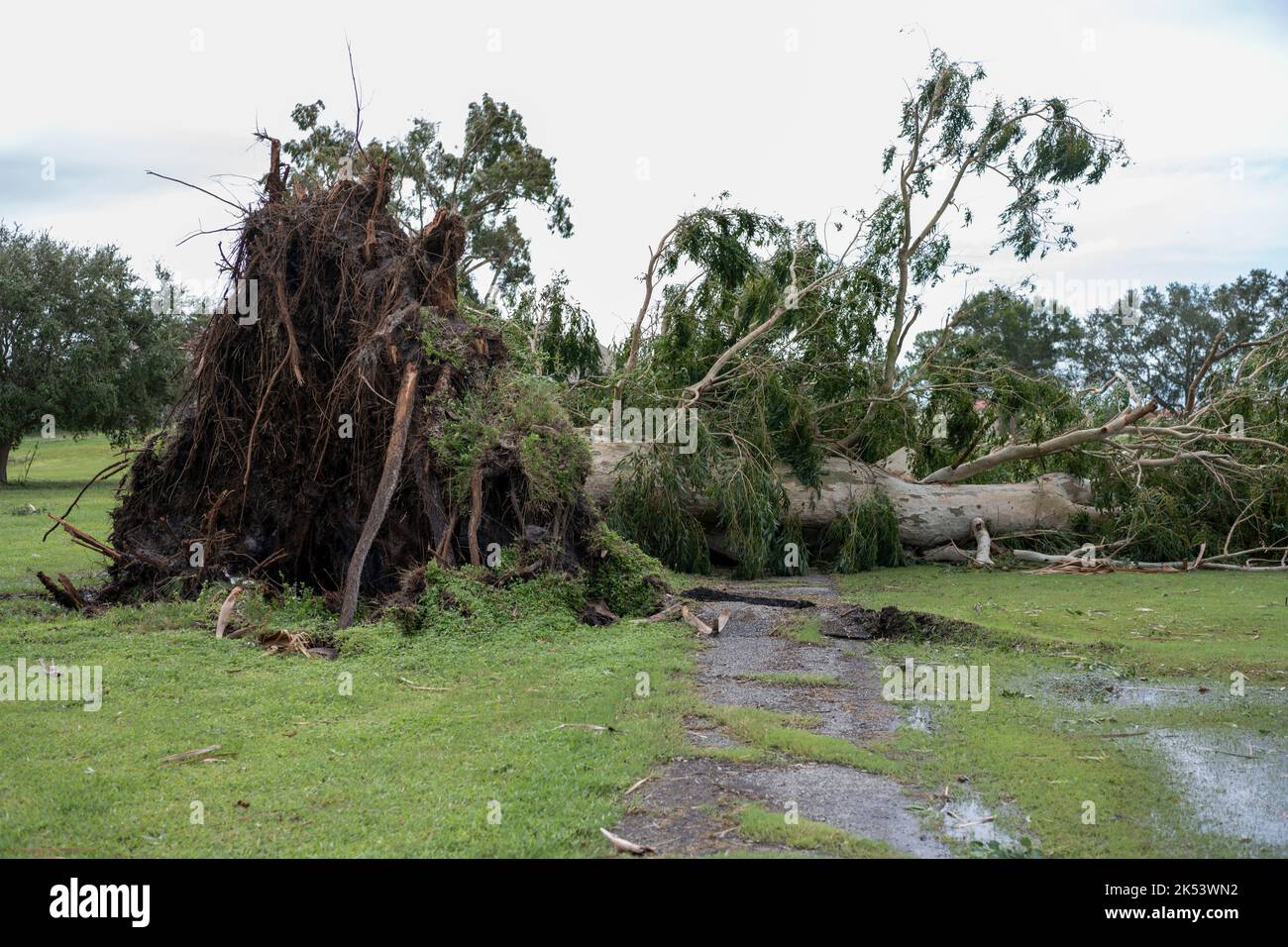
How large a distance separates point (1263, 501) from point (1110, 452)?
224cm

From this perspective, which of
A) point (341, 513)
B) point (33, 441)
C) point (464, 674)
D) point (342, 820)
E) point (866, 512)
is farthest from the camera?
point (33, 441)

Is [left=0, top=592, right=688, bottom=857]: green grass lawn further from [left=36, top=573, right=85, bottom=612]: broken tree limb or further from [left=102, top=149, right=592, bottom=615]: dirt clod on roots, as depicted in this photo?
[left=102, top=149, right=592, bottom=615]: dirt clod on roots

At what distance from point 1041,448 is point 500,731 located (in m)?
12.6

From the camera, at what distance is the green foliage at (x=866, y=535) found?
51.6 feet

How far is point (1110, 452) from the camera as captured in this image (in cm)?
1694

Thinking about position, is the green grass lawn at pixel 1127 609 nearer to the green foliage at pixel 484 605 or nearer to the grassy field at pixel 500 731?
the grassy field at pixel 500 731

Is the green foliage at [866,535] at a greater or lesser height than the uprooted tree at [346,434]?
lesser

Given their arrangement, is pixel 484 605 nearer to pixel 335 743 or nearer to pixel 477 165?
pixel 335 743

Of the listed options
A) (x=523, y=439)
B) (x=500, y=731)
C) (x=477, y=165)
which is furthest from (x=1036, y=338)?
(x=500, y=731)

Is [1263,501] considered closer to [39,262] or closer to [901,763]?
[901,763]

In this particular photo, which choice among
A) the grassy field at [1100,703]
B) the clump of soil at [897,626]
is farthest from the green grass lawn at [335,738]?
the grassy field at [1100,703]

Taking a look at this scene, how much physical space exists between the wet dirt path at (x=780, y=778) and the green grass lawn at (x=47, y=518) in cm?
795

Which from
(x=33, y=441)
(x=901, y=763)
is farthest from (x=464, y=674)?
(x=33, y=441)

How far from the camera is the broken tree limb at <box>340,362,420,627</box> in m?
9.73
